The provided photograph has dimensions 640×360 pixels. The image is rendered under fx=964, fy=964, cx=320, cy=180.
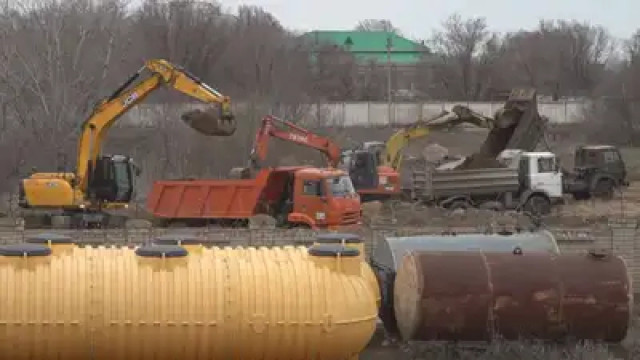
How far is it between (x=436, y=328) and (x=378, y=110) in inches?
2245

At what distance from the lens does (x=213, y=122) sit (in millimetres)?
23438

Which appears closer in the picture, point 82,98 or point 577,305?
point 577,305

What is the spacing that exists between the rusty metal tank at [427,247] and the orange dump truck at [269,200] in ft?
27.3

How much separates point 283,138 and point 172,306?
16.6 m

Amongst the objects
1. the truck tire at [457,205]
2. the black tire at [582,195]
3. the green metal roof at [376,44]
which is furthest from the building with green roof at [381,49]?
the truck tire at [457,205]

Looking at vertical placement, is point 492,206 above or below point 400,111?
below

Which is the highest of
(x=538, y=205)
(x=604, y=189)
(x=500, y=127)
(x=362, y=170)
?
(x=500, y=127)

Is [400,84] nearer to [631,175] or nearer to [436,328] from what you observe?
[631,175]

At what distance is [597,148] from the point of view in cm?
3350

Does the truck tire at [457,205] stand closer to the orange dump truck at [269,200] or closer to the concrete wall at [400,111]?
the orange dump truck at [269,200]

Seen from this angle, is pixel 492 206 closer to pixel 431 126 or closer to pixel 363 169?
pixel 363 169

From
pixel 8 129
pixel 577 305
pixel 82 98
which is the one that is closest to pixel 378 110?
pixel 82 98

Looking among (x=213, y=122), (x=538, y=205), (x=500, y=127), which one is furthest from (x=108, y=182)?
(x=500, y=127)

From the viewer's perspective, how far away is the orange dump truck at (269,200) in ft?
73.2
